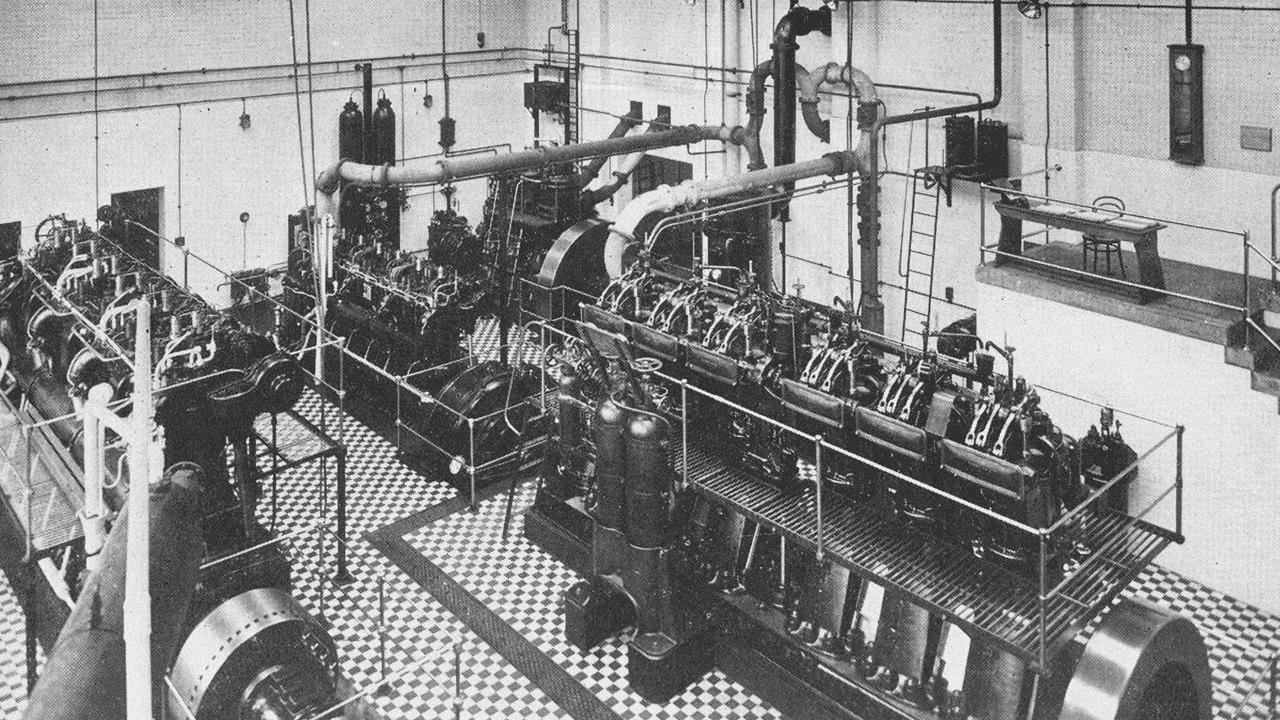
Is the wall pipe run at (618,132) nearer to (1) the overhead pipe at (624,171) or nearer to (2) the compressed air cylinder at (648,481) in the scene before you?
(1) the overhead pipe at (624,171)

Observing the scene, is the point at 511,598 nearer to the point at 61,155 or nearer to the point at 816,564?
the point at 816,564

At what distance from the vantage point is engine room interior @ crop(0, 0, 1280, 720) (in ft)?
19.0

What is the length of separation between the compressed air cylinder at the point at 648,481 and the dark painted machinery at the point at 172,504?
7.34 ft

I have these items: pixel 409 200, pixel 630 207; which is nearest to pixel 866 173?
pixel 630 207

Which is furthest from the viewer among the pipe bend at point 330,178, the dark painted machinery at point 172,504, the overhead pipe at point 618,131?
the overhead pipe at point 618,131

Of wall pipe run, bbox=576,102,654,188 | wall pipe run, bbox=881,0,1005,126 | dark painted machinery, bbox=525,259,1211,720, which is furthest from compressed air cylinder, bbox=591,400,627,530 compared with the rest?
wall pipe run, bbox=576,102,654,188

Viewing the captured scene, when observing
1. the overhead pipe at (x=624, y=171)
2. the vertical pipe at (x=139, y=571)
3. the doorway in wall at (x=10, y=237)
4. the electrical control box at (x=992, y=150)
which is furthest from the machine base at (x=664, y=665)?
the doorway in wall at (x=10, y=237)

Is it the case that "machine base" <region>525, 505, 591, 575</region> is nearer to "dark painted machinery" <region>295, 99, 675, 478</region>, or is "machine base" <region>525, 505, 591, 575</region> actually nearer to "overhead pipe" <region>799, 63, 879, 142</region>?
"dark painted machinery" <region>295, 99, 675, 478</region>

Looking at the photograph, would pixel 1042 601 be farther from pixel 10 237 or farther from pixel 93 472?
pixel 10 237

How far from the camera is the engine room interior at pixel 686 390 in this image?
5777 mm

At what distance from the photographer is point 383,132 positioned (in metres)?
15.1

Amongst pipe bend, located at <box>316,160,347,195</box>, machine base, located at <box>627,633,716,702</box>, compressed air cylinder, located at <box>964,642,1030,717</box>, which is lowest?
machine base, located at <box>627,633,716,702</box>

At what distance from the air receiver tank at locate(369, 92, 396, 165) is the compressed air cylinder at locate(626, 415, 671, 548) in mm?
9211

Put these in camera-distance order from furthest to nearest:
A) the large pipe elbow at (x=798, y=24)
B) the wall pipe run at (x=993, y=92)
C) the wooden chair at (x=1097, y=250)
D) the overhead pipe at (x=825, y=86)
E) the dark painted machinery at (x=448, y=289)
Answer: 1. the large pipe elbow at (x=798, y=24)
2. the overhead pipe at (x=825, y=86)
3. the wall pipe run at (x=993, y=92)
4. the dark painted machinery at (x=448, y=289)
5. the wooden chair at (x=1097, y=250)
